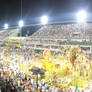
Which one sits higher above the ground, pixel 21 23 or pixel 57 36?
pixel 21 23

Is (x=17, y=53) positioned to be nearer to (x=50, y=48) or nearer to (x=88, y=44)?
(x=50, y=48)

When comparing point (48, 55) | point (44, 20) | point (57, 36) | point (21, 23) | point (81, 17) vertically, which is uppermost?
point (21, 23)

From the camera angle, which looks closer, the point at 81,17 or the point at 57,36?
the point at 81,17

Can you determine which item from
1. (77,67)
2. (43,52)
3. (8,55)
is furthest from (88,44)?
(8,55)

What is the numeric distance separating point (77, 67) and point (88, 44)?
497 millimetres

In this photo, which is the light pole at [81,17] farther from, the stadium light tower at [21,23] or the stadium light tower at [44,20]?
the stadium light tower at [21,23]

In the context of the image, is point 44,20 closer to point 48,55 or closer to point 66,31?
point 66,31

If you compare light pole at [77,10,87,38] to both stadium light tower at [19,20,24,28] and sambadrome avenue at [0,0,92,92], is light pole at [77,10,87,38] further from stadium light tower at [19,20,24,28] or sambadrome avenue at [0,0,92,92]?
stadium light tower at [19,20,24,28]

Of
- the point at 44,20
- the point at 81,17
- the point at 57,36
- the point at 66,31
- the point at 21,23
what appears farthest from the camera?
the point at 21,23

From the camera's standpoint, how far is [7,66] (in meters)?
3.85

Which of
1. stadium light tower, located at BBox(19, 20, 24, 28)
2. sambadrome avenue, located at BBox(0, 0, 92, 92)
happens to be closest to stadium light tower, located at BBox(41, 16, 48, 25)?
sambadrome avenue, located at BBox(0, 0, 92, 92)

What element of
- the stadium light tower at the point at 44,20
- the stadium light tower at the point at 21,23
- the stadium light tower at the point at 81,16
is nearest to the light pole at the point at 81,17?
the stadium light tower at the point at 81,16

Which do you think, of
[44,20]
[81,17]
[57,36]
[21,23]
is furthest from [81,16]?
[21,23]

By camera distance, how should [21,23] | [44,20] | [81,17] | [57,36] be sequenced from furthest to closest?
[21,23], [44,20], [57,36], [81,17]
